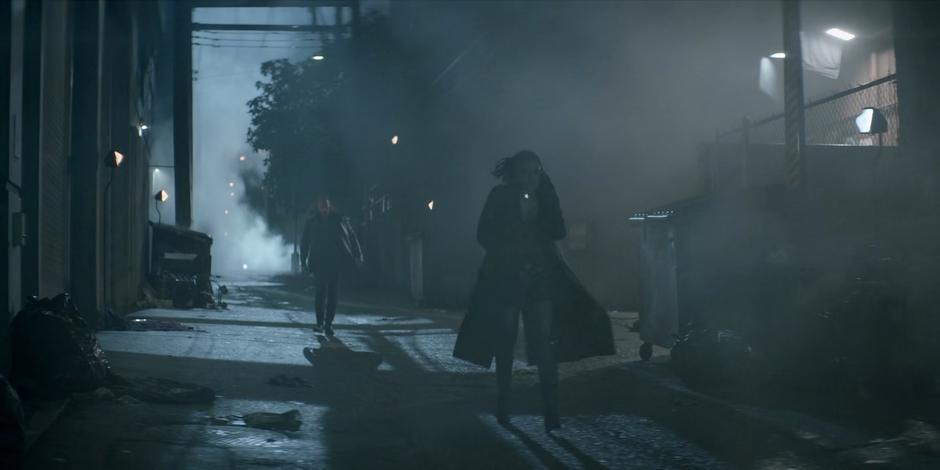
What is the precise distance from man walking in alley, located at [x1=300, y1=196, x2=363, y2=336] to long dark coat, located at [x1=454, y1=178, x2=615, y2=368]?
632 cm

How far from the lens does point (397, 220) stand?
32875mm

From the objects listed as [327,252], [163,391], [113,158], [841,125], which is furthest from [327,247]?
[841,125]

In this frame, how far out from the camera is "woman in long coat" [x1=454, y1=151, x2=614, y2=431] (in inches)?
260

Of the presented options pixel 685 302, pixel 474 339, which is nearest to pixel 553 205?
pixel 474 339

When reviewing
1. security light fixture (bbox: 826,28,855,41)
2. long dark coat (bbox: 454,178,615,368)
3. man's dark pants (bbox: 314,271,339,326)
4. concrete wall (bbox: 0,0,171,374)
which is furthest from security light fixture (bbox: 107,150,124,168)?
security light fixture (bbox: 826,28,855,41)

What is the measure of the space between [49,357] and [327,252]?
21.0 ft

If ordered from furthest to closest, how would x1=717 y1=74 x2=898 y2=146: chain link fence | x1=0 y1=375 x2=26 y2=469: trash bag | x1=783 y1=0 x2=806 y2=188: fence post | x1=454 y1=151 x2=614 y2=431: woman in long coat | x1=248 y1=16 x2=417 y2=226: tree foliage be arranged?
x1=248 y1=16 x2=417 y2=226: tree foliage → x1=717 y1=74 x2=898 y2=146: chain link fence → x1=783 y1=0 x2=806 y2=188: fence post → x1=454 y1=151 x2=614 y2=431: woman in long coat → x1=0 y1=375 x2=26 y2=469: trash bag

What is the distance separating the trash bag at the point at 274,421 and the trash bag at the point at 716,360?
3220 millimetres

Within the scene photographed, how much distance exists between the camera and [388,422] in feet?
21.9

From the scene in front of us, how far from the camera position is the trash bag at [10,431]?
4598 mm

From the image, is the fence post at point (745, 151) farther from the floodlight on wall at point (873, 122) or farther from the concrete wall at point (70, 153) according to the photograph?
the concrete wall at point (70, 153)

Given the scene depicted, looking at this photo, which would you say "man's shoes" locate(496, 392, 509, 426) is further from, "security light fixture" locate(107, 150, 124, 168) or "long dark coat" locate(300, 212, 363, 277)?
"security light fixture" locate(107, 150, 124, 168)

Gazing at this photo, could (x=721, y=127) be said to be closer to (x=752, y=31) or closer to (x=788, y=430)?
(x=752, y=31)

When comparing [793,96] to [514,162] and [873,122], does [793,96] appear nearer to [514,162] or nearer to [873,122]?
[873,122]
